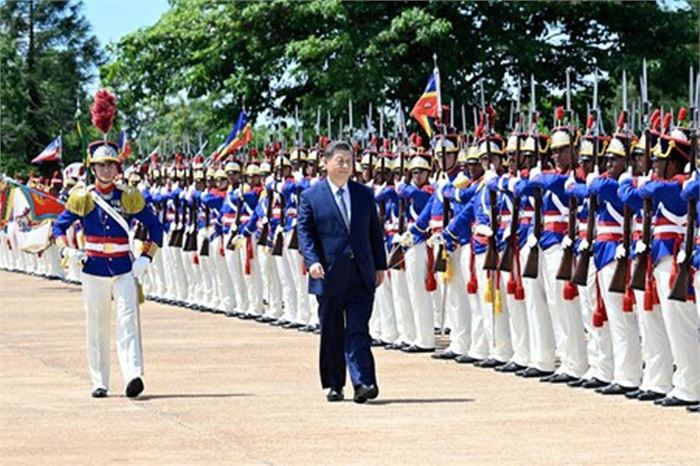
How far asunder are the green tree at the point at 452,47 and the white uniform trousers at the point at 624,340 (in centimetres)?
1791

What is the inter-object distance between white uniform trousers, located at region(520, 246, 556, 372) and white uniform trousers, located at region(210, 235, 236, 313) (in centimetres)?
1001

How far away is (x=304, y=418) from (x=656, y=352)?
8.53 ft

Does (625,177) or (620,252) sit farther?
(620,252)

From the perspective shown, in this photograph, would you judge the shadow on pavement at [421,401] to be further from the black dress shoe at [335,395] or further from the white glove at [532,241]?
the white glove at [532,241]

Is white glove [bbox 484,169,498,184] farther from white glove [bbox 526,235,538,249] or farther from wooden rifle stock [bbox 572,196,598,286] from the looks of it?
wooden rifle stock [bbox 572,196,598,286]

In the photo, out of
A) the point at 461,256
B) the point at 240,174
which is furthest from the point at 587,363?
the point at 240,174

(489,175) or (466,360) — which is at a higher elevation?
(489,175)

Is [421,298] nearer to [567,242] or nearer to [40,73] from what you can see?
[567,242]

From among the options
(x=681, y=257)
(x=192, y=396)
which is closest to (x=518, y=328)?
(x=192, y=396)

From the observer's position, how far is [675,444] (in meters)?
11.7

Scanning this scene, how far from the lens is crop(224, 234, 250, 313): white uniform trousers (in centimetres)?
2534

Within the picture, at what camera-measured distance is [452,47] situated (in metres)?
33.1

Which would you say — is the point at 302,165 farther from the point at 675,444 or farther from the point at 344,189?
the point at 675,444

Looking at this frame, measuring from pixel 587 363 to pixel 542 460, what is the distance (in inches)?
178
